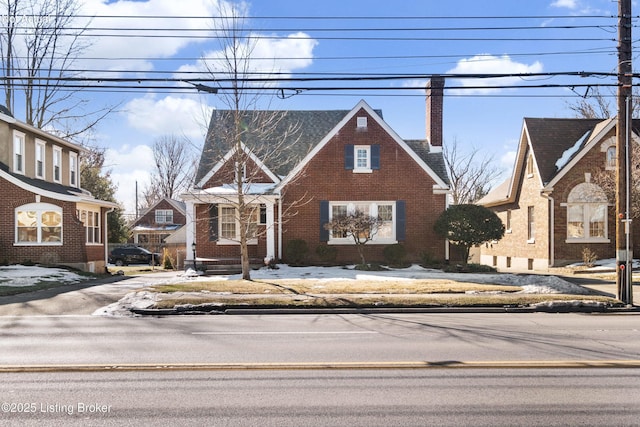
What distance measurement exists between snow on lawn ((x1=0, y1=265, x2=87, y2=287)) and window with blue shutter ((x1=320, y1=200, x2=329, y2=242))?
10471 millimetres

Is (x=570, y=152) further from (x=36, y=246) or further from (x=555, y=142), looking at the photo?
(x=36, y=246)

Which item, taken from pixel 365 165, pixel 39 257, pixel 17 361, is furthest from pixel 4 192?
pixel 17 361

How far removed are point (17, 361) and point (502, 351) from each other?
7600 millimetres

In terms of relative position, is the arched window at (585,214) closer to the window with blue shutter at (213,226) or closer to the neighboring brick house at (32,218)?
the window with blue shutter at (213,226)

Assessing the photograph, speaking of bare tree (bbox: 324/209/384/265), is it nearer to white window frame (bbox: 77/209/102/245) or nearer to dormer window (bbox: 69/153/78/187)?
white window frame (bbox: 77/209/102/245)

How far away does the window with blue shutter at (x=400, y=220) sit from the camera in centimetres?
2464

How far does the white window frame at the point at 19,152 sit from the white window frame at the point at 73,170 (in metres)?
5.30

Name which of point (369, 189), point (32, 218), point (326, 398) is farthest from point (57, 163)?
point (326, 398)

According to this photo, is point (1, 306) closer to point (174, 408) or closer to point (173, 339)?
point (173, 339)

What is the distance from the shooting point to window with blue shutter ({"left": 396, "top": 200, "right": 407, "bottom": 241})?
24641mm

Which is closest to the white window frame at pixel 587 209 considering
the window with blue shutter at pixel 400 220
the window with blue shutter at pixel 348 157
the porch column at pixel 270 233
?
the window with blue shutter at pixel 400 220

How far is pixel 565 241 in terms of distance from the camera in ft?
84.1

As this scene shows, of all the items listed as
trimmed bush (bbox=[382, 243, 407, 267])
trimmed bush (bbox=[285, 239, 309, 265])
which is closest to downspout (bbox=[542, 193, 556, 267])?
trimmed bush (bbox=[382, 243, 407, 267])

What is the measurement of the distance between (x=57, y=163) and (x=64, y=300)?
53.7ft
